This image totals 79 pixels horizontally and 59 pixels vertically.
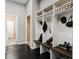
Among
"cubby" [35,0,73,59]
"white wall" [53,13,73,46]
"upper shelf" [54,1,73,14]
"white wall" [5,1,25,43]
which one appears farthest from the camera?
"white wall" [5,1,25,43]

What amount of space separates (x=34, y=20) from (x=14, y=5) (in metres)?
2.47

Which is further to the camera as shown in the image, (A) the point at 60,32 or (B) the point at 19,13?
(B) the point at 19,13

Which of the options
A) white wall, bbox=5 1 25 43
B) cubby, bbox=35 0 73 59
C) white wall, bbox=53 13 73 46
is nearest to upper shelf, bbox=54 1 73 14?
cubby, bbox=35 0 73 59

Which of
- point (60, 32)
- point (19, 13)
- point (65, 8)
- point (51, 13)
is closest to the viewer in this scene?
point (65, 8)

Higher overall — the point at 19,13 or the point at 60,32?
the point at 19,13

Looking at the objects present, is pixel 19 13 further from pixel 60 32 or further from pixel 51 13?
pixel 60 32

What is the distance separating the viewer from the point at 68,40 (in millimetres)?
2637

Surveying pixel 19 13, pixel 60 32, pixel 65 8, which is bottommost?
pixel 60 32

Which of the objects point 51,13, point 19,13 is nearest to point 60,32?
point 51,13

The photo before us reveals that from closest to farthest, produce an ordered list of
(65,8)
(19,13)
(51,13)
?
(65,8), (51,13), (19,13)

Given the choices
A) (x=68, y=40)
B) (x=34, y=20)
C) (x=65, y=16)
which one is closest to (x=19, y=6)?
(x=34, y=20)

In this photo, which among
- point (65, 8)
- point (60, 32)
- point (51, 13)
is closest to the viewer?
point (65, 8)

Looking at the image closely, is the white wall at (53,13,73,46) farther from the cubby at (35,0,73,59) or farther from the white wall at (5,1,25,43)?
the white wall at (5,1,25,43)
